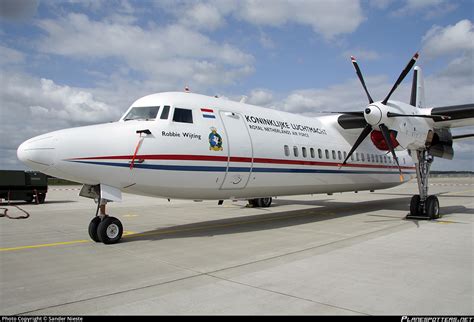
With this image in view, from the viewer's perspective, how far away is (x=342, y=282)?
5578 millimetres

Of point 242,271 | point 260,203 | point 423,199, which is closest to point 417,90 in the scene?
point 423,199

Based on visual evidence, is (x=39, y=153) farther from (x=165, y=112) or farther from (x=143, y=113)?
(x=165, y=112)

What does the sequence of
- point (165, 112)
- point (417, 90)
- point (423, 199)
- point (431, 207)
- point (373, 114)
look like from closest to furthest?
point (165, 112) → point (373, 114) → point (431, 207) → point (423, 199) → point (417, 90)

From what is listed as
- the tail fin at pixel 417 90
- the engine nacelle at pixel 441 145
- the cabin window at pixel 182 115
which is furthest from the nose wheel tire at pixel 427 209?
the cabin window at pixel 182 115

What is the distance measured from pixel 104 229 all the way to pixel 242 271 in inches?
158

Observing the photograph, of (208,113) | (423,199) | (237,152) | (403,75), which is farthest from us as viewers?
(423,199)

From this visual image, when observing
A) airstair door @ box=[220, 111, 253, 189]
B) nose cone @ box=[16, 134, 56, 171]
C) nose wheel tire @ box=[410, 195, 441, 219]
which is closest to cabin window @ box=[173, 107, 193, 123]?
airstair door @ box=[220, 111, 253, 189]

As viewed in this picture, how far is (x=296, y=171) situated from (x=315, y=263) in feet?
20.1

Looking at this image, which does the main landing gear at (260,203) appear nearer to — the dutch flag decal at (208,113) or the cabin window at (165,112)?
the dutch flag decal at (208,113)

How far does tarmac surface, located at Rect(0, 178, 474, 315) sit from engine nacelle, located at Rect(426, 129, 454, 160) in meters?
4.75

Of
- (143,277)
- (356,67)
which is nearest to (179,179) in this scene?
(143,277)

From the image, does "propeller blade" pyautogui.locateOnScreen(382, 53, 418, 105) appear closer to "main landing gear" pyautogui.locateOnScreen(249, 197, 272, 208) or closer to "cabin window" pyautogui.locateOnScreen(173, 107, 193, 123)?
"cabin window" pyautogui.locateOnScreen(173, 107, 193, 123)

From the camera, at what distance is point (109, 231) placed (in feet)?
28.8

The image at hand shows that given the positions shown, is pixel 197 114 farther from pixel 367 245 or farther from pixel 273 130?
pixel 367 245
